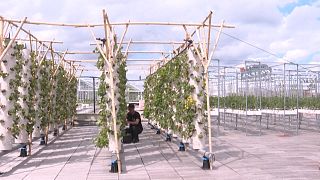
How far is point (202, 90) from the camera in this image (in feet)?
31.6

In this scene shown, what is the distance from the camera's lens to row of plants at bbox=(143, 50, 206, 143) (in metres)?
9.60

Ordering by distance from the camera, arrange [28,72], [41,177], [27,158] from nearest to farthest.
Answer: [41,177] < [27,158] < [28,72]

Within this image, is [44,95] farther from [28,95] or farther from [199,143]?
[199,143]

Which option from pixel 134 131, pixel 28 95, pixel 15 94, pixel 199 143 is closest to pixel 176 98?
pixel 199 143

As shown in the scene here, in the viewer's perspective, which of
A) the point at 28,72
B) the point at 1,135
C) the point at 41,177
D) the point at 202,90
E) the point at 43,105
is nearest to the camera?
the point at 41,177

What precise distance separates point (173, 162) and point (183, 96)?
1599 mm

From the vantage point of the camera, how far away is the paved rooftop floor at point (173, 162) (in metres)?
8.09

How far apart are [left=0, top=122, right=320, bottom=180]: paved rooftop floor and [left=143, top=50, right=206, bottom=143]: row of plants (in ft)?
2.51

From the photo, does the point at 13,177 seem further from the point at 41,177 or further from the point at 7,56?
the point at 7,56

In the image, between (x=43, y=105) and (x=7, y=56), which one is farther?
(x=43, y=105)

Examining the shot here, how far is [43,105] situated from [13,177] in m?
4.72

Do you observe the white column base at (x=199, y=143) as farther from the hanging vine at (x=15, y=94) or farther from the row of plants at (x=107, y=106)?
the hanging vine at (x=15, y=94)

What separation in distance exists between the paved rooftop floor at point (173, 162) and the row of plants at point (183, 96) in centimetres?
76

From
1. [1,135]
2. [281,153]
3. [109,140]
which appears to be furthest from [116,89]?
[281,153]
